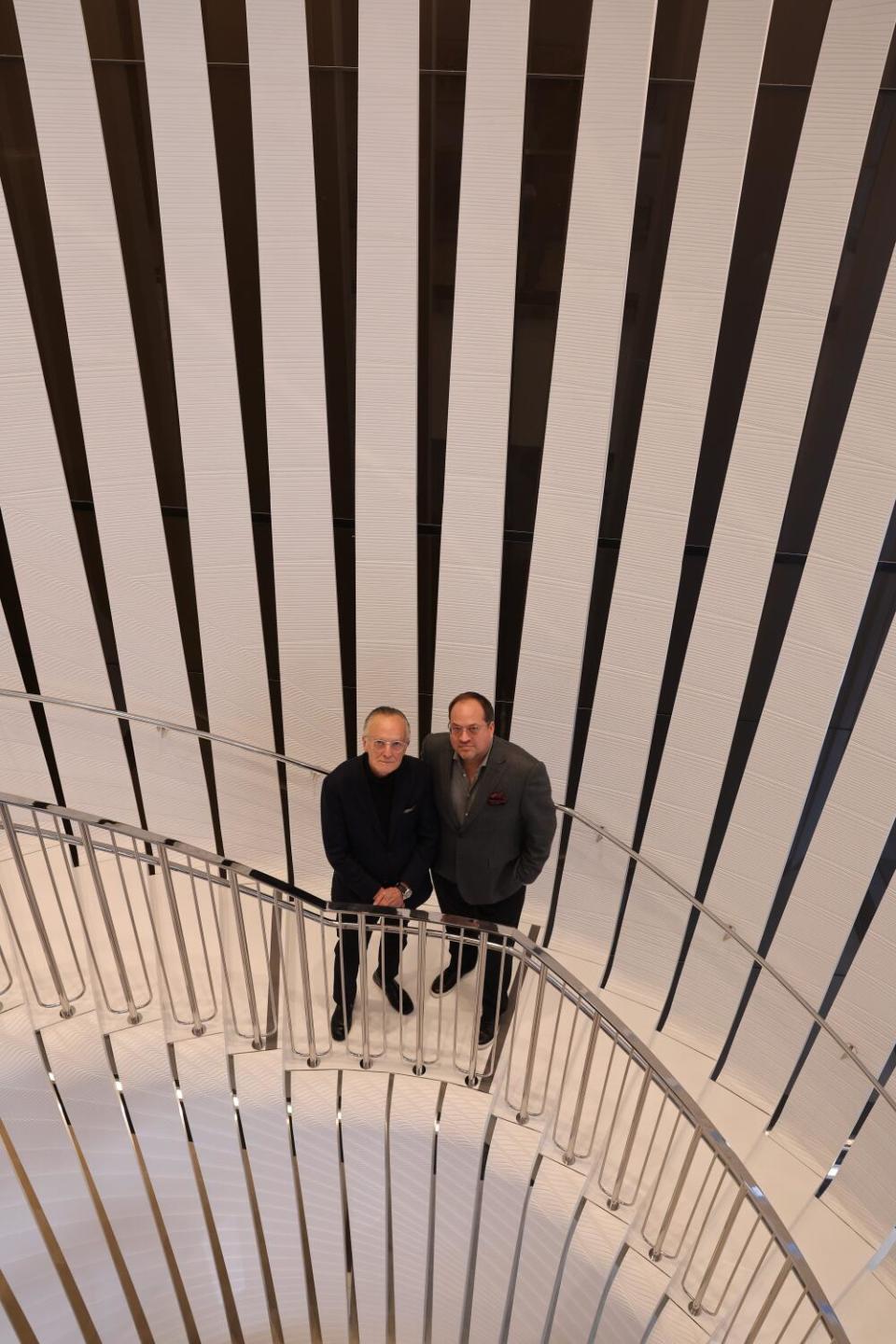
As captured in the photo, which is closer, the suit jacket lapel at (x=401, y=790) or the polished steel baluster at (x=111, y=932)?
the polished steel baluster at (x=111, y=932)

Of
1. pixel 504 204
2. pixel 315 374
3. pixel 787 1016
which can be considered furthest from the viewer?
pixel 787 1016

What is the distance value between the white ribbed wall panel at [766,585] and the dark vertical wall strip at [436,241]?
4.68 ft

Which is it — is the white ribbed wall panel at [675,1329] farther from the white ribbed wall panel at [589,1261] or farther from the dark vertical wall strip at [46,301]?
the dark vertical wall strip at [46,301]

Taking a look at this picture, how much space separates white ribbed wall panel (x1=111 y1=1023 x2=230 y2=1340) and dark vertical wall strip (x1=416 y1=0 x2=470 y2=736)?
272 cm

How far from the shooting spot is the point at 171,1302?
5855 millimetres

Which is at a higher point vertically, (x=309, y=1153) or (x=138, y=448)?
(x=138, y=448)

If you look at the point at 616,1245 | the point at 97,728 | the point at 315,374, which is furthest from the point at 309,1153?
the point at 315,374

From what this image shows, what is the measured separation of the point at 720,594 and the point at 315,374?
7.51 feet

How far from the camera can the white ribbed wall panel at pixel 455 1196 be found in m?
4.80

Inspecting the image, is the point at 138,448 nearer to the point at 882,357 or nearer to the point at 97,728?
the point at 97,728

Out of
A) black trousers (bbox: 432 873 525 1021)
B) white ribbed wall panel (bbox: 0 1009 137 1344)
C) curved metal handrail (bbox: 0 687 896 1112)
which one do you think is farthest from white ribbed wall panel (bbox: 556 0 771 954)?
white ribbed wall panel (bbox: 0 1009 137 1344)

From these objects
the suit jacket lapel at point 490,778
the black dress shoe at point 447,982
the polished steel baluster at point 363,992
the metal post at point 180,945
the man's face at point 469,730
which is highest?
the metal post at point 180,945

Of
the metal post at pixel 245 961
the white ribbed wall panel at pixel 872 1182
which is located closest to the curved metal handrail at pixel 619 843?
the white ribbed wall panel at pixel 872 1182

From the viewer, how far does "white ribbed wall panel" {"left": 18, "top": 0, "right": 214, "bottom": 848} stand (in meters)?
4.41
